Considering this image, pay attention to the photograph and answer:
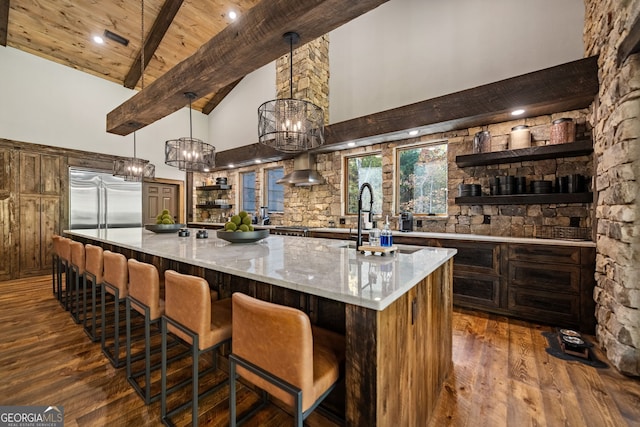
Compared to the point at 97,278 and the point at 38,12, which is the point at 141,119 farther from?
the point at 38,12

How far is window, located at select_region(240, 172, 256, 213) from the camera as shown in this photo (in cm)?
684

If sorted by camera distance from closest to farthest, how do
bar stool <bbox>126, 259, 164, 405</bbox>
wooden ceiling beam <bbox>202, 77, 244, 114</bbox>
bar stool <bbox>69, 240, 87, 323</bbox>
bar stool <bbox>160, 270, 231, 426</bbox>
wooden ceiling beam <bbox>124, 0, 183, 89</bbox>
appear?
1. bar stool <bbox>160, 270, 231, 426</bbox>
2. bar stool <bbox>126, 259, 164, 405</bbox>
3. bar stool <bbox>69, 240, 87, 323</bbox>
4. wooden ceiling beam <bbox>124, 0, 183, 89</bbox>
5. wooden ceiling beam <bbox>202, 77, 244, 114</bbox>

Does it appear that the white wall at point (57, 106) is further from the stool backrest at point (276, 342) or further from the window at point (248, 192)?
the stool backrest at point (276, 342)

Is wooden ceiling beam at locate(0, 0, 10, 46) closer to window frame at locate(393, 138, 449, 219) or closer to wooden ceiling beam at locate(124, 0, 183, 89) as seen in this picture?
wooden ceiling beam at locate(124, 0, 183, 89)

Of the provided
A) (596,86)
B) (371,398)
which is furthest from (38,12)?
(596,86)

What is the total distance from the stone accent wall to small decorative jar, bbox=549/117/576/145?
3.57 m

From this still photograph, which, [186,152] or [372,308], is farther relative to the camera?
[186,152]

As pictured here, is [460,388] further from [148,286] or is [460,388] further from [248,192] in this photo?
[248,192]

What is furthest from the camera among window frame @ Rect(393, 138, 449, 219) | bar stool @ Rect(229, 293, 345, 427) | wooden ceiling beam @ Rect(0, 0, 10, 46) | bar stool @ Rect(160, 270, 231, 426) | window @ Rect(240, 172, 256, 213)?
window @ Rect(240, 172, 256, 213)

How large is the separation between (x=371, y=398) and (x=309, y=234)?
12.5 ft

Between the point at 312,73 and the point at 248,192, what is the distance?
3.37m

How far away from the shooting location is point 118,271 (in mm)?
1984

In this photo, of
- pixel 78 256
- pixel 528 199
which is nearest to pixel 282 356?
pixel 78 256

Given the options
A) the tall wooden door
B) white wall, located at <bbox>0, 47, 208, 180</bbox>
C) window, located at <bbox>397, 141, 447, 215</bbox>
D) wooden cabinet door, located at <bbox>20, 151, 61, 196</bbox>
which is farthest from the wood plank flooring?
the tall wooden door
